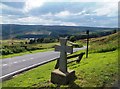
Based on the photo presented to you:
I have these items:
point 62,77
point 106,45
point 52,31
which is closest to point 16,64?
point 52,31

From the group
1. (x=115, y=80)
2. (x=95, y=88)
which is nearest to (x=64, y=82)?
(x=95, y=88)

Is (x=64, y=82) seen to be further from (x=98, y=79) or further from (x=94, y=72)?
(x=94, y=72)

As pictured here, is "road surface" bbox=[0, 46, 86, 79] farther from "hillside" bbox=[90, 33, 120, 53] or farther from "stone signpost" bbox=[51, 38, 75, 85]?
"hillside" bbox=[90, 33, 120, 53]

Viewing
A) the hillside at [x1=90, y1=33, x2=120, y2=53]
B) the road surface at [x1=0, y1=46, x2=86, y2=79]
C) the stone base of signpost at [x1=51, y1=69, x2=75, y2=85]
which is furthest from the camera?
the hillside at [x1=90, y1=33, x2=120, y2=53]

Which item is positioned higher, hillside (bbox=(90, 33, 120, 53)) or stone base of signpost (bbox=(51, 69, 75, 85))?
stone base of signpost (bbox=(51, 69, 75, 85))

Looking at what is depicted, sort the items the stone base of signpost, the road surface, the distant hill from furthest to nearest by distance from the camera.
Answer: the distant hill
the road surface
the stone base of signpost

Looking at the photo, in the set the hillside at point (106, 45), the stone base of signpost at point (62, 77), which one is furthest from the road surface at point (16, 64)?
the hillside at point (106, 45)

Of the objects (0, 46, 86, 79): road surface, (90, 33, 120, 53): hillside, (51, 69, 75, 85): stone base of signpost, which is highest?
(51, 69, 75, 85): stone base of signpost

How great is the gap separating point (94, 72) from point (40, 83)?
244 centimetres

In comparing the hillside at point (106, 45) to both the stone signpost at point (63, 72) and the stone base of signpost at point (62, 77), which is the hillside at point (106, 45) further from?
the stone base of signpost at point (62, 77)

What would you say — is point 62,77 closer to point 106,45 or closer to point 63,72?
point 63,72

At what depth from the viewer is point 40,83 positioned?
9164mm

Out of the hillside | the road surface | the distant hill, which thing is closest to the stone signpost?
the distant hill

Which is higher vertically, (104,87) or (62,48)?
(62,48)
